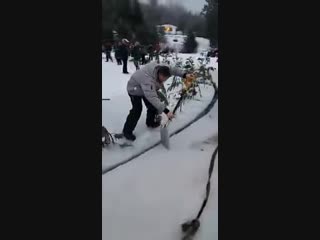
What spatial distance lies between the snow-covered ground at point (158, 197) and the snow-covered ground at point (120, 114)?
0.06 meters

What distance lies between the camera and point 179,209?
237cm

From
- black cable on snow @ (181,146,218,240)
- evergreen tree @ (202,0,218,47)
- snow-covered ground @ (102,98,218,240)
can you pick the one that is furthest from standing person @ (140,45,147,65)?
black cable on snow @ (181,146,218,240)

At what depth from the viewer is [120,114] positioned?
8.11ft

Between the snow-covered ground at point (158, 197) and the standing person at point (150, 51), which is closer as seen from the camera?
the snow-covered ground at point (158, 197)

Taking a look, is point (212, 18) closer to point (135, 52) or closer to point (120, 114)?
point (135, 52)

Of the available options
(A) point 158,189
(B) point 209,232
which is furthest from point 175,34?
(B) point 209,232

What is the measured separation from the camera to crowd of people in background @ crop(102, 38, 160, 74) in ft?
8.06

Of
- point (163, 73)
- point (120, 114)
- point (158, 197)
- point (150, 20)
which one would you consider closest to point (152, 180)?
point (158, 197)

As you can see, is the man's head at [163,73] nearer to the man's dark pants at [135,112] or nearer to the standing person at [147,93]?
the standing person at [147,93]

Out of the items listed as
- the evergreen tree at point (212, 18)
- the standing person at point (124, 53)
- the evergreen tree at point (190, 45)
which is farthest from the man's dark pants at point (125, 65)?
the evergreen tree at point (212, 18)

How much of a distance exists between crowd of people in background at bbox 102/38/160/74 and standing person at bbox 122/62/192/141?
3 centimetres

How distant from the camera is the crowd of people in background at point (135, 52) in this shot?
8.06 ft

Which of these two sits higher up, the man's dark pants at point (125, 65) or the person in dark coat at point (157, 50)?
the person in dark coat at point (157, 50)

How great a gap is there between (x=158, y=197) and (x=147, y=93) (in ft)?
1.63
